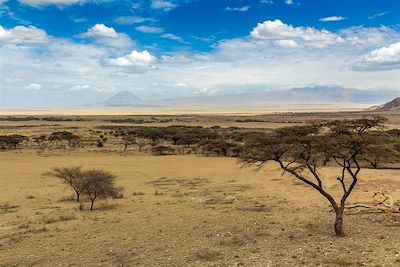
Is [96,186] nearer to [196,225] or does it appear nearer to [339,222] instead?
[196,225]

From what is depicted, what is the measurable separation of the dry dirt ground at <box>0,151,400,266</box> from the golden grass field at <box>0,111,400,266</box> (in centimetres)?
4

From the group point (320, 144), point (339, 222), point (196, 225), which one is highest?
point (320, 144)

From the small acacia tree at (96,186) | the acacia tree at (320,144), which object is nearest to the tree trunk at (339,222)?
the acacia tree at (320,144)

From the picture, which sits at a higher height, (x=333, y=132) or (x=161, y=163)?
(x=333, y=132)

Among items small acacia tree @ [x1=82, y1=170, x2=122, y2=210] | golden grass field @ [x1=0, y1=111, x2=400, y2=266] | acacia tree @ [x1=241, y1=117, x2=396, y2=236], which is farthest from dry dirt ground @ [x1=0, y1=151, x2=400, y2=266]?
acacia tree @ [x1=241, y1=117, x2=396, y2=236]

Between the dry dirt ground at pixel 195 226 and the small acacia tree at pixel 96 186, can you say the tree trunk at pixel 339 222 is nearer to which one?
the dry dirt ground at pixel 195 226

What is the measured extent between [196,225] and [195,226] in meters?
0.19

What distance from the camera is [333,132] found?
17.8m

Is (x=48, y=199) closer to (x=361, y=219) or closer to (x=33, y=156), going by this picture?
(x=361, y=219)

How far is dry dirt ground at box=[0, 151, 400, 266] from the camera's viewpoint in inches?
589

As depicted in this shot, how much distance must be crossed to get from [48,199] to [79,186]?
115 inches

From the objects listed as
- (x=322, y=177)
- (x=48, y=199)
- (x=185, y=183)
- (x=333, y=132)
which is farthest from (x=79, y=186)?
(x=322, y=177)

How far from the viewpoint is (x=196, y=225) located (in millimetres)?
19797

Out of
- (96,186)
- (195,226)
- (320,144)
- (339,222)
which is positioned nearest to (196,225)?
(195,226)
